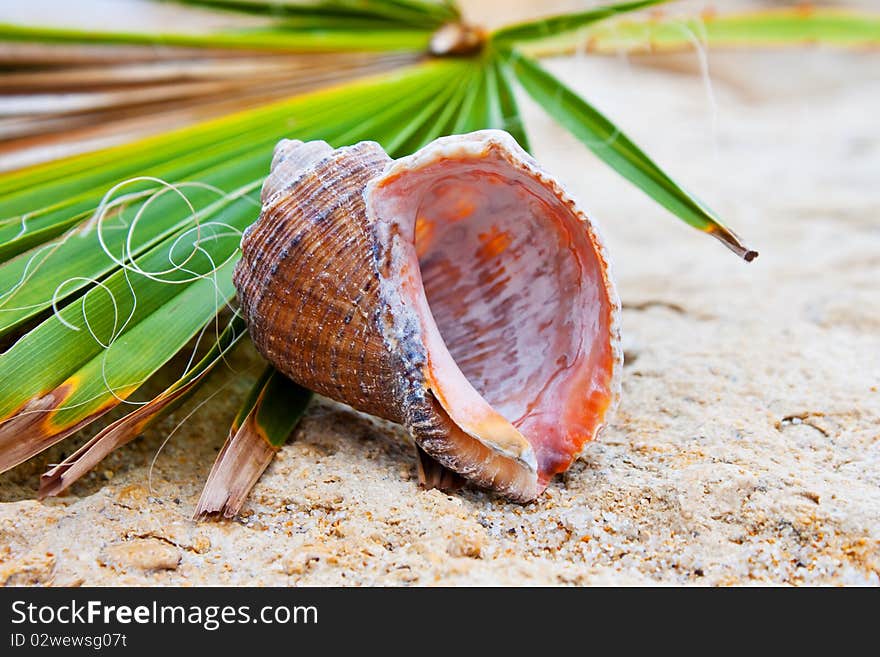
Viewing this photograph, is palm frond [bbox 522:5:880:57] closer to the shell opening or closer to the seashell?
the shell opening

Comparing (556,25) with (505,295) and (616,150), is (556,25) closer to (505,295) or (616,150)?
(616,150)

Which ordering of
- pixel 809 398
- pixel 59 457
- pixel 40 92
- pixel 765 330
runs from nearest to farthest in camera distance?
pixel 59 457, pixel 809 398, pixel 765 330, pixel 40 92

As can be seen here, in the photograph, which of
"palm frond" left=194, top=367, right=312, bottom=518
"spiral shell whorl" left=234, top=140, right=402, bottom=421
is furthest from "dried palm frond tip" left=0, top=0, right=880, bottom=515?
"spiral shell whorl" left=234, top=140, right=402, bottom=421

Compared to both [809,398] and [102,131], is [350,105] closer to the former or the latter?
[102,131]

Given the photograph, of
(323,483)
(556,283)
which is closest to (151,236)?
(323,483)

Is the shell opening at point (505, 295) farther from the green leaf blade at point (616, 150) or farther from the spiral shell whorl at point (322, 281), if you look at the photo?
the green leaf blade at point (616, 150)

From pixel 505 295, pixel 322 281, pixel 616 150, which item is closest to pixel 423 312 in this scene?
pixel 322 281
